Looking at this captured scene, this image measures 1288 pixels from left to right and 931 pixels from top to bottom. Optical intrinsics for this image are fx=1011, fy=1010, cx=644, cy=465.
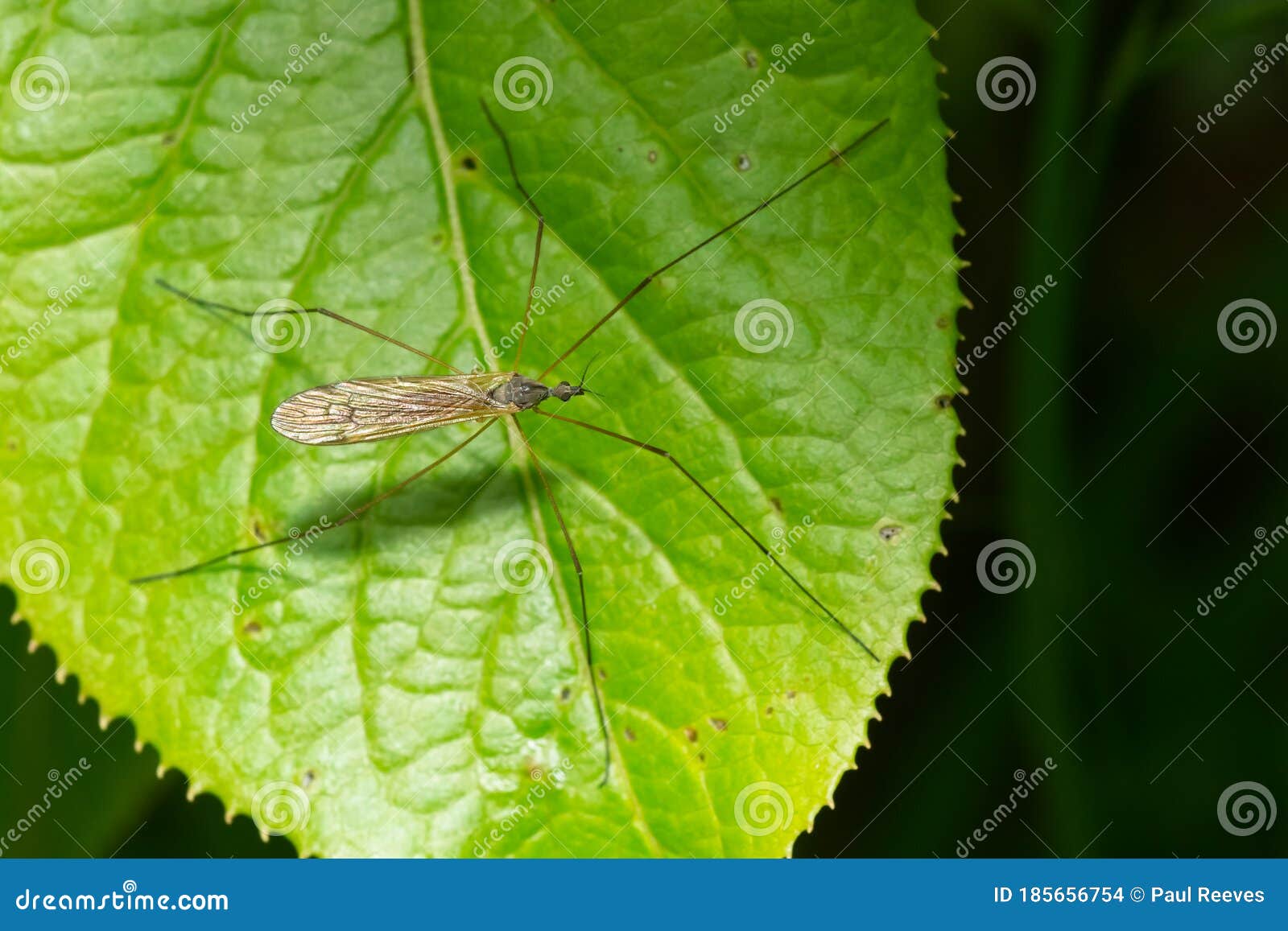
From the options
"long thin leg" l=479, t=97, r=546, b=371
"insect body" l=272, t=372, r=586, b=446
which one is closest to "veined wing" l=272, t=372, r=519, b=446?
"insect body" l=272, t=372, r=586, b=446

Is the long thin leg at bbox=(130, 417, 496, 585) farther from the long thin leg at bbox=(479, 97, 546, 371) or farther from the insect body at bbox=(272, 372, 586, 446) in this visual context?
the long thin leg at bbox=(479, 97, 546, 371)

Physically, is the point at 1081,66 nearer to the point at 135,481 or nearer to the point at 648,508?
the point at 648,508

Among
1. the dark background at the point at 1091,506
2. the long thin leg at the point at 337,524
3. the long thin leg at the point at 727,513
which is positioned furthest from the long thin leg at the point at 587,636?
the dark background at the point at 1091,506

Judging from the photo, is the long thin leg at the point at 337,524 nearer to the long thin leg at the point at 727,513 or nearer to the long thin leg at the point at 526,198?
the long thin leg at the point at 727,513

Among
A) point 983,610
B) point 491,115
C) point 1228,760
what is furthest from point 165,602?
point 1228,760

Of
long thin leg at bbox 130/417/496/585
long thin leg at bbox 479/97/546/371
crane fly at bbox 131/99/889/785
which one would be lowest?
long thin leg at bbox 130/417/496/585
